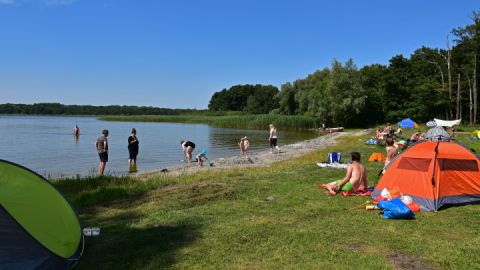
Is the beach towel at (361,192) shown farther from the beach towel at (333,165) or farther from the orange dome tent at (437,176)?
the beach towel at (333,165)

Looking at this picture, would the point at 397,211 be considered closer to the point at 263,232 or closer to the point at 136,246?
the point at 263,232

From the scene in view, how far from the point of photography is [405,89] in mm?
59719

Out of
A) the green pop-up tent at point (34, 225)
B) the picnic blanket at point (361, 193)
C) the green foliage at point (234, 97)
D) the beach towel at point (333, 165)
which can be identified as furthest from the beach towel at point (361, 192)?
the green foliage at point (234, 97)

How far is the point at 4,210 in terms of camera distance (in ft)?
16.5

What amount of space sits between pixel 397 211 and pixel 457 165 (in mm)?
2402

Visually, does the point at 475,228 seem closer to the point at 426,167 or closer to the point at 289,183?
the point at 426,167

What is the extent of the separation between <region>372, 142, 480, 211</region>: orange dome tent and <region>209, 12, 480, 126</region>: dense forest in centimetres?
4204

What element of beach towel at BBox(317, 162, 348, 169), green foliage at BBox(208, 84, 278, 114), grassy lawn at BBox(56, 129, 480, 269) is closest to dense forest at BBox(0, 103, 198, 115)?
green foliage at BBox(208, 84, 278, 114)

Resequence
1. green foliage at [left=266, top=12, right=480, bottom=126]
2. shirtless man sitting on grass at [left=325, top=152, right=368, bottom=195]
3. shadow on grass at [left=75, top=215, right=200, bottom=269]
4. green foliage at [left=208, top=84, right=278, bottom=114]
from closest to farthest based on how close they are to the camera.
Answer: shadow on grass at [left=75, top=215, right=200, bottom=269] < shirtless man sitting on grass at [left=325, top=152, right=368, bottom=195] < green foliage at [left=266, top=12, right=480, bottom=126] < green foliage at [left=208, top=84, right=278, bottom=114]

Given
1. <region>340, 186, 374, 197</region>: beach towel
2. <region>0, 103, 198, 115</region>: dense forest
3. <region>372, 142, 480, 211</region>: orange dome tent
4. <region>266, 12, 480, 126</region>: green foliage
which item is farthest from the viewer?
<region>0, 103, 198, 115</region>: dense forest

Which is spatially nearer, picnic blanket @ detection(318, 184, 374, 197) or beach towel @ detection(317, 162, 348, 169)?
picnic blanket @ detection(318, 184, 374, 197)

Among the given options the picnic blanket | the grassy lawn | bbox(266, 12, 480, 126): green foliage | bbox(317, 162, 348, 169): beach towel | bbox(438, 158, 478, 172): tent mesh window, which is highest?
bbox(266, 12, 480, 126): green foliage

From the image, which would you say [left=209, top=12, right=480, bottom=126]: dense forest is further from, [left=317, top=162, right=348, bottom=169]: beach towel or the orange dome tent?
the orange dome tent

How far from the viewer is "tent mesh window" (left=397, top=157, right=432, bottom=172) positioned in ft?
28.7
